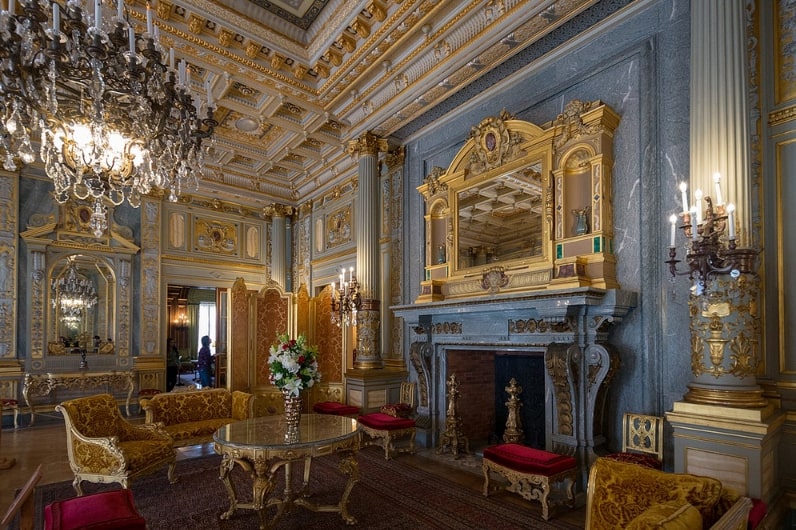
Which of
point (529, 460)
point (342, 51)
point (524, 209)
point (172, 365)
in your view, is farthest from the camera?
point (172, 365)

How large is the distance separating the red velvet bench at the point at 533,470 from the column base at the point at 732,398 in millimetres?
1174

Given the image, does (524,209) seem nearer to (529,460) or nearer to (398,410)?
(529,460)

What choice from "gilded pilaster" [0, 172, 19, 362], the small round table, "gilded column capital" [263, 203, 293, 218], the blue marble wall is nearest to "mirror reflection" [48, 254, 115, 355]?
"gilded pilaster" [0, 172, 19, 362]

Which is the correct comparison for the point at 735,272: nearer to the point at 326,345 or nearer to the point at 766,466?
the point at 766,466

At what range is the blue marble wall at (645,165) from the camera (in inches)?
144

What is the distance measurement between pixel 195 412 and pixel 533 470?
161 inches

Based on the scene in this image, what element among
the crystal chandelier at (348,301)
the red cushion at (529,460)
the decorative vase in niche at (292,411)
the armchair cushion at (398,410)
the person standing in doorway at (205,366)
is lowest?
the person standing in doorway at (205,366)

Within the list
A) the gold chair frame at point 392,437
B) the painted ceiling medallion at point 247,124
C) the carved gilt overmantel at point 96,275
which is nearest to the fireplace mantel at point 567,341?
the gold chair frame at point 392,437

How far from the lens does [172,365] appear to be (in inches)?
442

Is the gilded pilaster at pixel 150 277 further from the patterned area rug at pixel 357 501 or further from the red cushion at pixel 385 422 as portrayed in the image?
the red cushion at pixel 385 422

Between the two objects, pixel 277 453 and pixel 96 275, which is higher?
pixel 96 275

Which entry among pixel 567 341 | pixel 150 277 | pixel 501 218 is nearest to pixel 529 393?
pixel 567 341

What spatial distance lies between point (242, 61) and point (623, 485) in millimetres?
5967

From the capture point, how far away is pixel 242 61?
5707mm
